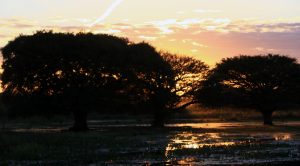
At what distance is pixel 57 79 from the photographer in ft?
229

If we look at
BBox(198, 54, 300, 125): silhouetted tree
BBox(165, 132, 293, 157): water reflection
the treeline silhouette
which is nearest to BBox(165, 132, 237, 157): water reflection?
BBox(165, 132, 293, 157): water reflection

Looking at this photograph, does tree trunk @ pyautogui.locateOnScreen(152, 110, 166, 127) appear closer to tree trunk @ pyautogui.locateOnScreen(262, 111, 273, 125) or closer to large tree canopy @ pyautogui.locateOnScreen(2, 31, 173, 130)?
large tree canopy @ pyautogui.locateOnScreen(2, 31, 173, 130)

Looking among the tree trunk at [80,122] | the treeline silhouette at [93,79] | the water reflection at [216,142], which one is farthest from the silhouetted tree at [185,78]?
the water reflection at [216,142]

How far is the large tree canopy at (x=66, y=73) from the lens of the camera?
229 ft

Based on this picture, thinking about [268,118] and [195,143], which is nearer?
[195,143]

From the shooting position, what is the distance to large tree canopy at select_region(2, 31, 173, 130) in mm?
69688

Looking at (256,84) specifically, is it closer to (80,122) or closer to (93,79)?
(93,79)

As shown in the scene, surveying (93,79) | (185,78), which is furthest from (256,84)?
(93,79)

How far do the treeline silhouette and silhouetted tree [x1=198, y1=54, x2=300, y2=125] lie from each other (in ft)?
1.60

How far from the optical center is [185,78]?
88.3 m

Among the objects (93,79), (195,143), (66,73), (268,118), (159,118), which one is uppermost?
(66,73)

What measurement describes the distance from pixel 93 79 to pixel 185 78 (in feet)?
67.7

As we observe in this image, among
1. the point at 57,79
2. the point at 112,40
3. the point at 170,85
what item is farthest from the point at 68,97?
the point at 170,85

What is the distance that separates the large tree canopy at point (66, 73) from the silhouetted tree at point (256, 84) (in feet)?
56.9
